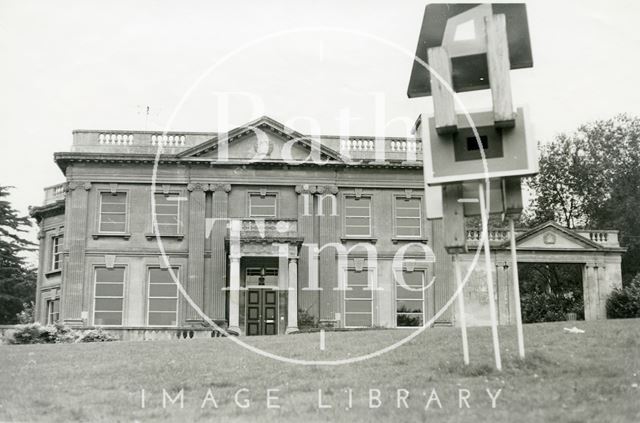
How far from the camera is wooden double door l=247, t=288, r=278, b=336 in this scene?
3170 cm

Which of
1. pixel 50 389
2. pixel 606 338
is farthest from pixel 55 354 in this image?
pixel 606 338

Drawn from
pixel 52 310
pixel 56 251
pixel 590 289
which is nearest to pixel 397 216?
pixel 590 289

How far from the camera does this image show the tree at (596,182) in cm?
3903

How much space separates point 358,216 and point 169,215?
765 centimetres

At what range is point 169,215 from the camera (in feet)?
106

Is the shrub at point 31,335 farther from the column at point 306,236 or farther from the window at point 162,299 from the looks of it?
the column at point 306,236

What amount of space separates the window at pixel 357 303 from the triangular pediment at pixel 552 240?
6.62m

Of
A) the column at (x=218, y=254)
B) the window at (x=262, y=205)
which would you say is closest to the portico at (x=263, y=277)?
the column at (x=218, y=254)

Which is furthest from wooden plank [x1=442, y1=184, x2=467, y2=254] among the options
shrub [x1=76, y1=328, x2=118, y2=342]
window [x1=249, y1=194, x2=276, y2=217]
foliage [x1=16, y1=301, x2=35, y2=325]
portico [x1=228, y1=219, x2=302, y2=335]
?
foliage [x1=16, y1=301, x2=35, y2=325]

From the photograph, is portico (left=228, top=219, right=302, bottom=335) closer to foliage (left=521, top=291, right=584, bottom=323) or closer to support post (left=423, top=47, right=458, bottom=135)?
foliage (left=521, top=291, right=584, bottom=323)

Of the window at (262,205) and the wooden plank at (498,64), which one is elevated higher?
the window at (262,205)

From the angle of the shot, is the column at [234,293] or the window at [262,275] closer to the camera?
the column at [234,293]

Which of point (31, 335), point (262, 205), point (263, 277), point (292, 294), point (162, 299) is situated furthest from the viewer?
point (262, 205)

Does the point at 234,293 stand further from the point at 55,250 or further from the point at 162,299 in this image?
the point at 55,250
